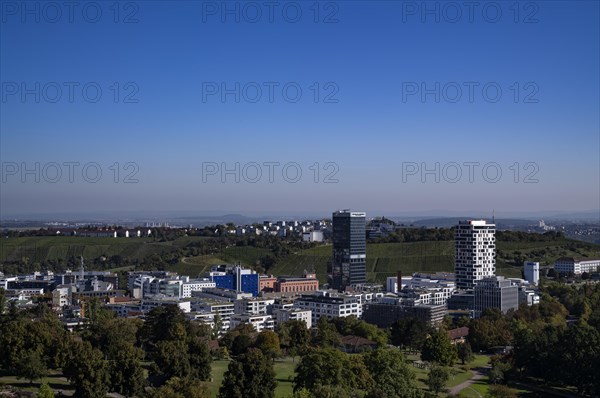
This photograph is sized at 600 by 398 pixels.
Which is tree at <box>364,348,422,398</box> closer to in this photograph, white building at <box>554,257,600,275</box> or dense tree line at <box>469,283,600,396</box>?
dense tree line at <box>469,283,600,396</box>

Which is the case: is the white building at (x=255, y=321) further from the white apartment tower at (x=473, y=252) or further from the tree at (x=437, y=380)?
the white apartment tower at (x=473, y=252)

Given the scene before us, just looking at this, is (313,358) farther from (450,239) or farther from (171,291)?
(450,239)

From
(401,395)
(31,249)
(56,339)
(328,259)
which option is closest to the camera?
(401,395)

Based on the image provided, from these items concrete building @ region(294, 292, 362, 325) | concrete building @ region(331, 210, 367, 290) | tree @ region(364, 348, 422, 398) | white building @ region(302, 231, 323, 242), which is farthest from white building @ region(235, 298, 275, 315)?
white building @ region(302, 231, 323, 242)

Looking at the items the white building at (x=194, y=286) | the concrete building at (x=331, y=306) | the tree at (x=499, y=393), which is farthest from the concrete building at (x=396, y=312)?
the tree at (x=499, y=393)

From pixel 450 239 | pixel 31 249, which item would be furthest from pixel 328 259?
pixel 31 249

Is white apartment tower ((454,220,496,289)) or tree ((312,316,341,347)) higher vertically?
white apartment tower ((454,220,496,289))

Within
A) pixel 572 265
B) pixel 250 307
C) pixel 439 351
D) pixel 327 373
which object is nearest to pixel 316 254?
pixel 572 265

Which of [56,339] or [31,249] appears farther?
[31,249]
